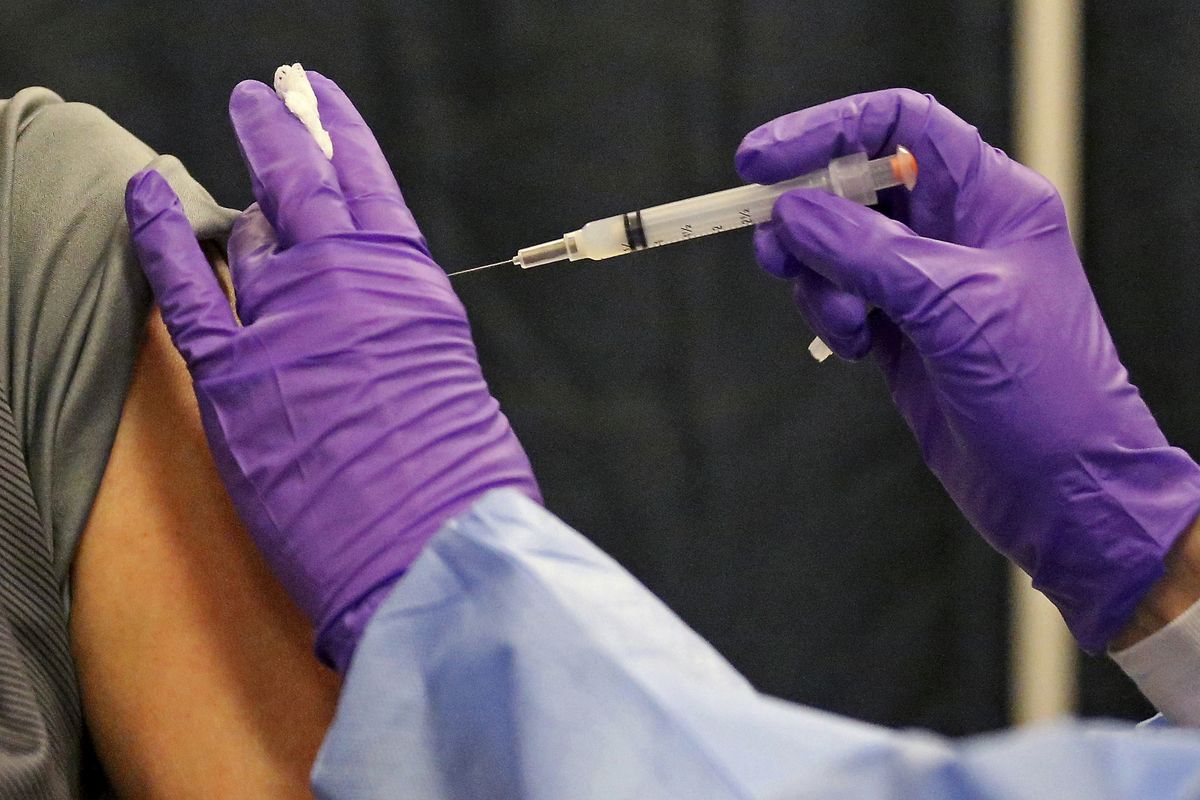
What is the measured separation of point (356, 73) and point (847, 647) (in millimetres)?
1027

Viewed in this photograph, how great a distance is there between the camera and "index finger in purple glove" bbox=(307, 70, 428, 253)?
894 mm

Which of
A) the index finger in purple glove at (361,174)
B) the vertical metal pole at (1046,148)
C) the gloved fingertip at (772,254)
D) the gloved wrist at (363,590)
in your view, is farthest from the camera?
the vertical metal pole at (1046,148)

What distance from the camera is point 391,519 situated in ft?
2.54

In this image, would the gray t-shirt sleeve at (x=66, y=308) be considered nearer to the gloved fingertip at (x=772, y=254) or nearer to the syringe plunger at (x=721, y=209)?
the syringe plunger at (x=721, y=209)

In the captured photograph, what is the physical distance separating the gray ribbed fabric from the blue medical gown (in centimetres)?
30

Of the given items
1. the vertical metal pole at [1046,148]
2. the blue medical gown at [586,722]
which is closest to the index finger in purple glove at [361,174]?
the blue medical gown at [586,722]

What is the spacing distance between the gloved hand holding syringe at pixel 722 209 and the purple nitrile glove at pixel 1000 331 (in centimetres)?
2

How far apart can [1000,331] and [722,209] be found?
27 cm

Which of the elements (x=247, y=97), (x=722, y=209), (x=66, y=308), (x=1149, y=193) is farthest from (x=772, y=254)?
(x=1149, y=193)

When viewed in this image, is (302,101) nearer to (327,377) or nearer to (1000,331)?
(327,377)

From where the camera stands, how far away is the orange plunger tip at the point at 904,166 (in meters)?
0.96

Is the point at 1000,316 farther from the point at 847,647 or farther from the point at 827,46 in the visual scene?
the point at 847,647

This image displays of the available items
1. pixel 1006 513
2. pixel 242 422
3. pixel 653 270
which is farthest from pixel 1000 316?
pixel 242 422

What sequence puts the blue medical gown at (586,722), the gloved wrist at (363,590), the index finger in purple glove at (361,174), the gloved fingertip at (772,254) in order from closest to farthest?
1. the blue medical gown at (586,722)
2. the gloved wrist at (363,590)
3. the index finger in purple glove at (361,174)
4. the gloved fingertip at (772,254)
